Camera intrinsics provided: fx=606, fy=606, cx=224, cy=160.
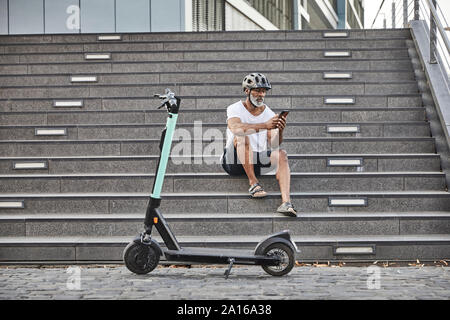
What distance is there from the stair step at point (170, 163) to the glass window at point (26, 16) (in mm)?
8642

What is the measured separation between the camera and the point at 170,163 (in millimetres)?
6961

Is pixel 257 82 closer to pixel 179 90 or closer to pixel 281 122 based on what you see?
pixel 281 122

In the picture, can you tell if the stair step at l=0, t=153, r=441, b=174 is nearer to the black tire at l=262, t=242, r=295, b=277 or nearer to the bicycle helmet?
the bicycle helmet

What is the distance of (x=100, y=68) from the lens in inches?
367

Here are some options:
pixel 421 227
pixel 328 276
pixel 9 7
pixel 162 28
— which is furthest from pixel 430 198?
pixel 9 7

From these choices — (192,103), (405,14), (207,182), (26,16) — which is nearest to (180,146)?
(207,182)

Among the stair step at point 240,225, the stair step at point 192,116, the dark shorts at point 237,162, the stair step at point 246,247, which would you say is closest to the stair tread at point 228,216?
the stair step at point 240,225

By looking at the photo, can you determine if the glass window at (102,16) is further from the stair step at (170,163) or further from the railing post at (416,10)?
the stair step at (170,163)

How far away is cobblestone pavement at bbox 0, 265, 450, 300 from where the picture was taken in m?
4.20

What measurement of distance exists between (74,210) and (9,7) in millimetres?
10175

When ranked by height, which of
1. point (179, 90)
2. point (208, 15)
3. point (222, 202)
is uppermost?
point (208, 15)

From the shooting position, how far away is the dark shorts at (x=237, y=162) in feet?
20.7

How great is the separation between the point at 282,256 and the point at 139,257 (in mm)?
1156

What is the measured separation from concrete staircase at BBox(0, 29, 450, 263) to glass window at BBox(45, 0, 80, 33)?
464 centimetres
